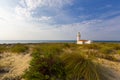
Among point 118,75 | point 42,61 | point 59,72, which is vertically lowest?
point 118,75

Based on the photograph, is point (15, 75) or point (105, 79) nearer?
point (105, 79)

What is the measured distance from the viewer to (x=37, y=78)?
13.2 ft

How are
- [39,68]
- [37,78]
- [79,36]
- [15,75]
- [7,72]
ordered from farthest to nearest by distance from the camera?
[79,36] → [7,72] → [15,75] → [39,68] → [37,78]

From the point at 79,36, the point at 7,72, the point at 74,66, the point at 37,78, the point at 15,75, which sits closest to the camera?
the point at 37,78

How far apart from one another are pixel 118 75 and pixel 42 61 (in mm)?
2814

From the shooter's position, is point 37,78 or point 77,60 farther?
point 77,60

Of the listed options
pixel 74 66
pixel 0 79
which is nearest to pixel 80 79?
pixel 74 66

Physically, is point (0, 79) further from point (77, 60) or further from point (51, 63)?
point (77, 60)

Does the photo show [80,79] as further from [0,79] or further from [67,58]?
[0,79]

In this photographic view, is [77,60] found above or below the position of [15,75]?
above

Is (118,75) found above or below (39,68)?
below

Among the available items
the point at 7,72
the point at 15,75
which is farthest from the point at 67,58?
the point at 7,72

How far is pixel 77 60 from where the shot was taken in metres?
5.01

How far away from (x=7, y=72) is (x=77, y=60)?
2.67 metres
